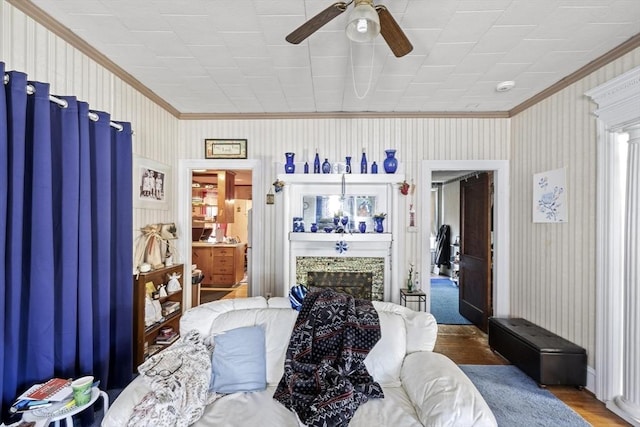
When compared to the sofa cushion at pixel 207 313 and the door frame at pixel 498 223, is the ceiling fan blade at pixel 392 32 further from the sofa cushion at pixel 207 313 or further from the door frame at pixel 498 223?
the door frame at pixel 498 223

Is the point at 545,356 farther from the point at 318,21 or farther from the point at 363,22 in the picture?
the point at 318,21

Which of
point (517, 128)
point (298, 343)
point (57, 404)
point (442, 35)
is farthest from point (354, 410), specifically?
point (517, 128)

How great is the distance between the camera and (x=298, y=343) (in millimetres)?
1797

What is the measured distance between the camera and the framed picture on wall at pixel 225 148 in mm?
3719

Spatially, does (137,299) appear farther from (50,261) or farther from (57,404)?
(57,404)

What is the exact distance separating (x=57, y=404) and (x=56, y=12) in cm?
224

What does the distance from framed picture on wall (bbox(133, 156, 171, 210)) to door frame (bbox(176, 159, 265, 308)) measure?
246 millimetres

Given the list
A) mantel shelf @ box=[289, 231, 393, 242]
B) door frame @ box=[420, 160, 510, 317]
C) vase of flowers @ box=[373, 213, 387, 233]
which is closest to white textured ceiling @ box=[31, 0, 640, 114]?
door frame @ box=[420, 160, 510, 317]

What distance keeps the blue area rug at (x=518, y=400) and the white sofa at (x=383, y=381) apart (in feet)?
3.00

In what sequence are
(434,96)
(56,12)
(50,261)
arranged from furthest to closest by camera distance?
1. (434,96)
2. (56,12)
3. (50,261)

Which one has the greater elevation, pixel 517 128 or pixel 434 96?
pixel 434 96

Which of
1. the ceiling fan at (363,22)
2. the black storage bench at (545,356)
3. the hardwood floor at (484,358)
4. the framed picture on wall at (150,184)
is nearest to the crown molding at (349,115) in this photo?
the framed picture on wall at (150,184)

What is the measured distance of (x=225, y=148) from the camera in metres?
3.73

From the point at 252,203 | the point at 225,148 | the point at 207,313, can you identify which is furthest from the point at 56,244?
the point at 225,148
